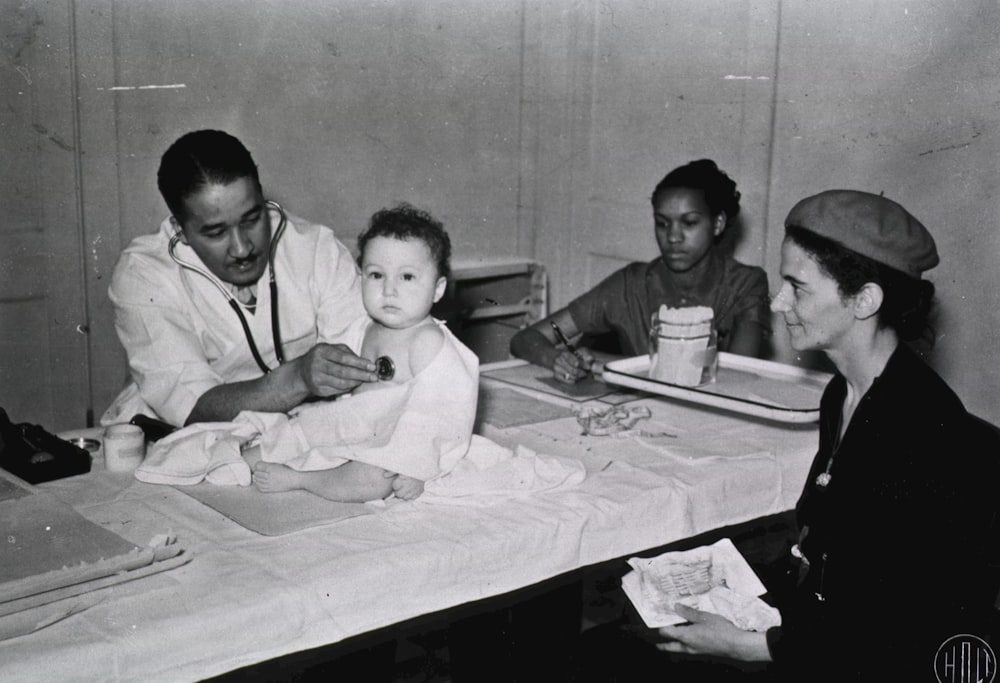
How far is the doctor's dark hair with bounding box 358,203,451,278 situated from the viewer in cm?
219

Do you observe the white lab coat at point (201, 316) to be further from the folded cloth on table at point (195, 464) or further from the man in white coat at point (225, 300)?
the folded cloth on table at point (195, 464)

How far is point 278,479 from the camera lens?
2.01 meters

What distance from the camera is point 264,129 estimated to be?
4168 mm

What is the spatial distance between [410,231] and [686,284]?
163 cm

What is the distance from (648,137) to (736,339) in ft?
5.12

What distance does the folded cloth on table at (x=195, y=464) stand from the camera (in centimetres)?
205

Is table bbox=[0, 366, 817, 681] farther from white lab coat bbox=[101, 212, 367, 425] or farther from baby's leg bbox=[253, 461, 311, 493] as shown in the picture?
white lab coat bbox=[101, 212, 367, 425]

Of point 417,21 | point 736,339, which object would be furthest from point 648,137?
point 736,339

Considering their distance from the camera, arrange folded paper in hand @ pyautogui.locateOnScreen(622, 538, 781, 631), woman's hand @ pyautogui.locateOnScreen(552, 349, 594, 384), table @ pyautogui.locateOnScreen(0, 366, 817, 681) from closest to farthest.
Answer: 1. table @ pyautogui.locateOnScreen(0, 366, 817, 681)
2. folded paper in hand @ pyautogui.locateOnScreen(622, 538, 781, 631)
3. woman's hand @ pyautogui.locateOnScreen(552, 349, 594, 384)

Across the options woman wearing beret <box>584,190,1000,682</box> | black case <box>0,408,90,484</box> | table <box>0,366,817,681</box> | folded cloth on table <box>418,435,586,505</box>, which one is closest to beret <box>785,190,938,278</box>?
woman wearing beret <box>584,190,1000,682</box>

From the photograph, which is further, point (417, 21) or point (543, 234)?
point (543, 234)

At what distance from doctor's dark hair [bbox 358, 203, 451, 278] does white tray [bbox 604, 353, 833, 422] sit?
2.34ft

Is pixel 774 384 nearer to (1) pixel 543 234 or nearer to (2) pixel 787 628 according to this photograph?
(2) pixel 787 628

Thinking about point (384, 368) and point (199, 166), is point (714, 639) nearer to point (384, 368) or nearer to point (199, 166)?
point (384, 368)
